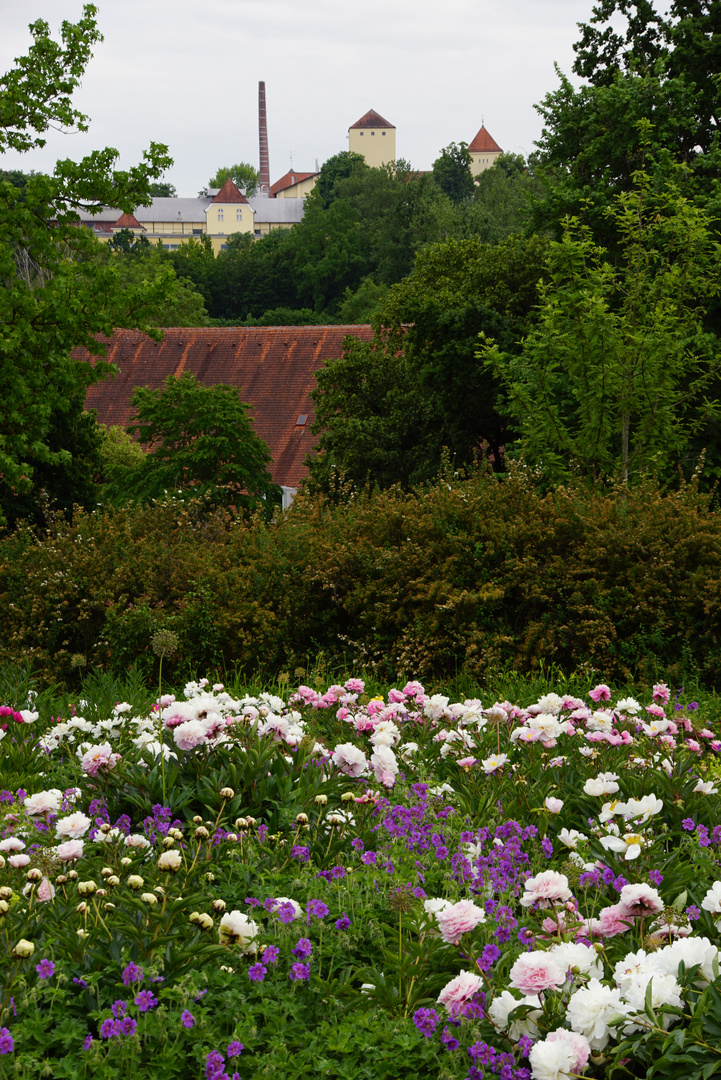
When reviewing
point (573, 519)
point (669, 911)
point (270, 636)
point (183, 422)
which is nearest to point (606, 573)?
point (573, 519)

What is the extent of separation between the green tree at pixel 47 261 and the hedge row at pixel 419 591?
3488 millimetres

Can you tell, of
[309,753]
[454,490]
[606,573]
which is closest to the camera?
[309,753]

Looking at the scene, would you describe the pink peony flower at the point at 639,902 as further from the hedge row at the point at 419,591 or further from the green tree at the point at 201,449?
the green tree at the point at 201,449

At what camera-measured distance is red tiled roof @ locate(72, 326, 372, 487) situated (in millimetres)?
33438

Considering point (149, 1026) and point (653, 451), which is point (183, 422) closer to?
point (653, 451)

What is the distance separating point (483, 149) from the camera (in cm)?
12588

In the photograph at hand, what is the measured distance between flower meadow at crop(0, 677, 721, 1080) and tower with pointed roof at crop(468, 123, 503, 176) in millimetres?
131119

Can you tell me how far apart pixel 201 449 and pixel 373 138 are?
404 ft

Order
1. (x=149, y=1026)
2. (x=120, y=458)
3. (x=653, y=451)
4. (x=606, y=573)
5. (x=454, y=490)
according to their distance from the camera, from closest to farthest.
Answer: (x=149, y=1026) → (x=606, y=573) → (x=454, y=490) → (x=653, y=451) → (x=120, y=458)

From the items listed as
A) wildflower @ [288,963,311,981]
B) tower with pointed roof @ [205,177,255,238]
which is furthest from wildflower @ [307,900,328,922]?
tower with pointed roof @ [205,177,255,238]

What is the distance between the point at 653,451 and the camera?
34.2 ft

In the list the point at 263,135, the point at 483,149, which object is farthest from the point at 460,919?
the point at 263,135

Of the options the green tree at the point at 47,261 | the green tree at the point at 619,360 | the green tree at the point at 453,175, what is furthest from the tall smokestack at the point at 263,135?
the green tree at the point at 619,360

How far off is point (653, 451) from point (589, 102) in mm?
10177
